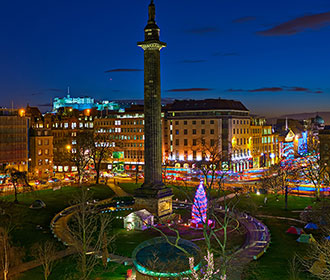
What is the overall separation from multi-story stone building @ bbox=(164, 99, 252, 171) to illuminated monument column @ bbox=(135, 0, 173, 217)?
6729 centimetres

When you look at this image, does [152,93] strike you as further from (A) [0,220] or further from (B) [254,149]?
(B) [254,149]

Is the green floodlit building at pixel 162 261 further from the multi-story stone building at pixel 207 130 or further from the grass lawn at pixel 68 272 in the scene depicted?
the multi-story stone building at pixel 207 130

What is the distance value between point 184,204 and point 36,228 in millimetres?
27952

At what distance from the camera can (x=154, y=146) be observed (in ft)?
188

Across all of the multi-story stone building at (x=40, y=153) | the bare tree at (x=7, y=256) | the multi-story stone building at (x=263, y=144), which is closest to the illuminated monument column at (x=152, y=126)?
the bare tree at (x=7, y=256)

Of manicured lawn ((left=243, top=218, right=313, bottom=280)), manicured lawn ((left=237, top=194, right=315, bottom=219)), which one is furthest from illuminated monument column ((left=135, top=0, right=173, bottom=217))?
manicured lawn ((left=243, top=218, right=313, bottom=280))

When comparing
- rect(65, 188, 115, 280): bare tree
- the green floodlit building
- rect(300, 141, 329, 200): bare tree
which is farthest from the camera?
rect(300, 141, 329, 200): bare tree

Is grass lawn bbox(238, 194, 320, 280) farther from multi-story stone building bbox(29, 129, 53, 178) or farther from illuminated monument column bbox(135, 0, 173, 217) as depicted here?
multi-story stone building bbox(29, 129, 53, 178)

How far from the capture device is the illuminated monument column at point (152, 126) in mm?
56969

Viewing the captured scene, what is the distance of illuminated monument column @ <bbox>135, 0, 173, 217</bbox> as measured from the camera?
56969 mm

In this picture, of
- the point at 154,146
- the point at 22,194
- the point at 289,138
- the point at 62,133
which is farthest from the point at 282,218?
the point at 289,138

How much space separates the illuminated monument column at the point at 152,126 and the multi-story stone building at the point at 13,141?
5698 centimetres

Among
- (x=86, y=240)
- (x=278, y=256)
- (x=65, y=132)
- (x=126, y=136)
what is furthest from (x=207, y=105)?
(x=86, y=240)

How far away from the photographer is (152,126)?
57.3 metres
